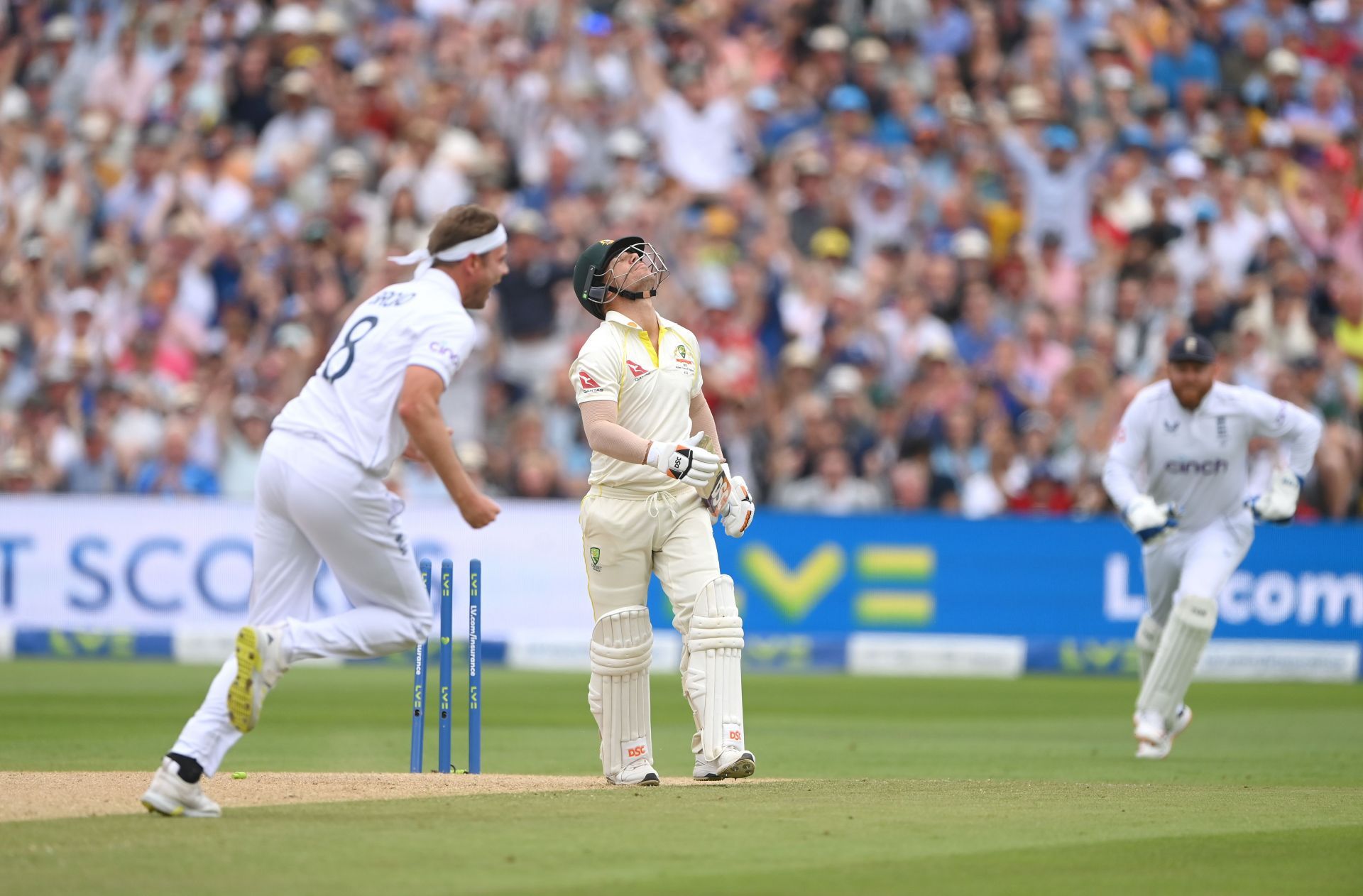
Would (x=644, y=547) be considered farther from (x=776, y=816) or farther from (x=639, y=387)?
(x=776, y=816)

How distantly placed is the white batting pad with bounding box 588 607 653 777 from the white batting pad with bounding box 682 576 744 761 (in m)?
0.24

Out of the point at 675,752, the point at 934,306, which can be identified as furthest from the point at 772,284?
the point at 675,752

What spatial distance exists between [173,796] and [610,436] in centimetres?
240

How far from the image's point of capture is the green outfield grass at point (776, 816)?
6.21m

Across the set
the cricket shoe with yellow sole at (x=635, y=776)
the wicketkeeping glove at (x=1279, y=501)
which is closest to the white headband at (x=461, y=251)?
the cricket shoe with yellow sole at (x=635, y=776)

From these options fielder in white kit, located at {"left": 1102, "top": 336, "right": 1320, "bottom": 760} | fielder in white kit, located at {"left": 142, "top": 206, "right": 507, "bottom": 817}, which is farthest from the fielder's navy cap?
fielder in white kit, located at {"left": 142, "top": 206, "right": 507, "bottom": 817}

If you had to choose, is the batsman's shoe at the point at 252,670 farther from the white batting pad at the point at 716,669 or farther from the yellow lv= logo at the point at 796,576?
the yellow lv= logo at the point at 796,576

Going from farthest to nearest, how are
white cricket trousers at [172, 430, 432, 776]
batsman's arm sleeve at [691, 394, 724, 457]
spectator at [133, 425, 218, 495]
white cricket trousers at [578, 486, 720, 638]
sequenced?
spectator at [133, 425, 218, 495] < batsman's arm sleeve at [691, 394, 724, 457] < white cricket trousers at [578, 486, 720, 638] < white cricket trousers at [172, 430, 432, 776]

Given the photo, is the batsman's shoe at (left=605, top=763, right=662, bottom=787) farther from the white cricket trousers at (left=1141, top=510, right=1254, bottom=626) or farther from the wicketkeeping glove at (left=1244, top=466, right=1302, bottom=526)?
the wicketkeeping glove at (left=1244, top=466, right=1302, bottom=526)

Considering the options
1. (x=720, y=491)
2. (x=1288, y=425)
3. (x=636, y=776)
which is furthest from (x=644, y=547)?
(x=1288, y=425)

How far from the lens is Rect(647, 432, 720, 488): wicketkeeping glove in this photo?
8.34m

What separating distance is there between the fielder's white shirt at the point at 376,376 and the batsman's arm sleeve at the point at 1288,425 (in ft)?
19.2

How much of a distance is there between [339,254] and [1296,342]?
30.2 feet

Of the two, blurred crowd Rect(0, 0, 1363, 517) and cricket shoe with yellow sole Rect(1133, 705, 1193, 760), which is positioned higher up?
blurred crowd Rect(0, 0, 1363, 517)
